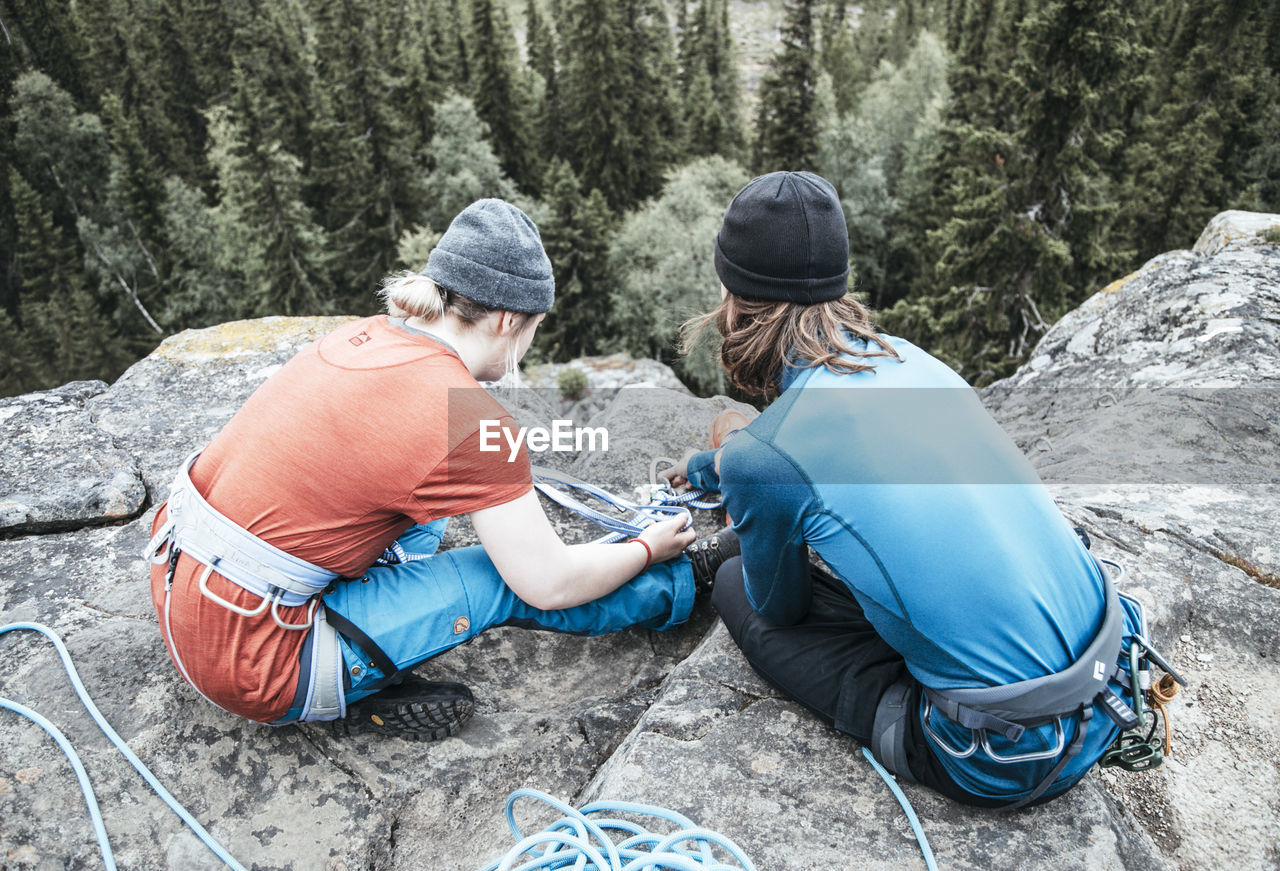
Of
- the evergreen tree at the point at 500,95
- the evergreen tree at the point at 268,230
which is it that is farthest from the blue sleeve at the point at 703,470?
the evergreen tree at the point at 500,95

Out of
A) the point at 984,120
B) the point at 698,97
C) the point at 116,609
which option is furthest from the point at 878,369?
the point at 698,97

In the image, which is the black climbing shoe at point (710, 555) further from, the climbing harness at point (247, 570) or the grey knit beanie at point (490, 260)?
the climbing harness at point (247, 570)

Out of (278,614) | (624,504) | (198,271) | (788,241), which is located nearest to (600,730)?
(624,504)

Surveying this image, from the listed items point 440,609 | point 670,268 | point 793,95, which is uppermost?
point 440,609

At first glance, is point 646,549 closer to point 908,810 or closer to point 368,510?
point 368,510

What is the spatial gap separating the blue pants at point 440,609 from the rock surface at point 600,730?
346mm

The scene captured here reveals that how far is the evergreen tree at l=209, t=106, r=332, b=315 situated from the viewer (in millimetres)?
27266

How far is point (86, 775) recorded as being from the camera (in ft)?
8.33

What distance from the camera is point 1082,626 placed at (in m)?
2.16

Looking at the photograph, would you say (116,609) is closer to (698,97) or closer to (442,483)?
(442,483)

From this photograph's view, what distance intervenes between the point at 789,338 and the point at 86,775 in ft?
8.73

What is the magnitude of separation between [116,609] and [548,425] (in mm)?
2748

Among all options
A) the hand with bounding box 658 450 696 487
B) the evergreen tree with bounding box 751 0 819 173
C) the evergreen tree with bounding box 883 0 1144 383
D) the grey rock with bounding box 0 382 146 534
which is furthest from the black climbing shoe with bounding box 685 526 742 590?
the evergreen tree with bounding box 751 0 819 173

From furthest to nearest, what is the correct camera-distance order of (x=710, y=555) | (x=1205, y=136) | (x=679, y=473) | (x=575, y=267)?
(x=575, y=267)
(x=1205, y=136)
(x=679, y=473)
(x=710, y=555)
